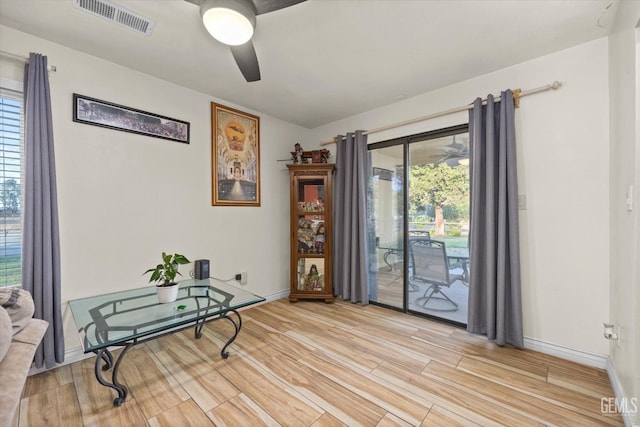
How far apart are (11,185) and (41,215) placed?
35cm

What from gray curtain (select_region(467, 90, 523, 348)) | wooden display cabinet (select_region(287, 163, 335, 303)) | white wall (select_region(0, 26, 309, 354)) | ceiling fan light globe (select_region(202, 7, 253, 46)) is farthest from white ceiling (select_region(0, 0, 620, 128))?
wooden display cabinet (select_region(287, 163, 335, 303))

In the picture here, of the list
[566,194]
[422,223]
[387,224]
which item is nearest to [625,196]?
[566,194]

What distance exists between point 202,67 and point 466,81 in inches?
98.5

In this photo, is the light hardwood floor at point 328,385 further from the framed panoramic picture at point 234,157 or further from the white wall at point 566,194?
the framed panoramic picture at point 234,157

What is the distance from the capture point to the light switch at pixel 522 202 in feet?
7.34

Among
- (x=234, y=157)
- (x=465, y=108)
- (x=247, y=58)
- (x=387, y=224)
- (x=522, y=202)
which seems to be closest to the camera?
(x=247, y=58)

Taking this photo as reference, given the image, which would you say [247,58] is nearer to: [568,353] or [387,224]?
[387,224]

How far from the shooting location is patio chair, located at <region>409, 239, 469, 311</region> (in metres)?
2.79

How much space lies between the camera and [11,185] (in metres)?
1.86

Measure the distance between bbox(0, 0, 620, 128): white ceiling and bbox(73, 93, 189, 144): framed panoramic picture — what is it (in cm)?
39

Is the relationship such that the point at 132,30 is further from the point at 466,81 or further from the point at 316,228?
the point at 466,81

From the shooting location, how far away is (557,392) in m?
1.69

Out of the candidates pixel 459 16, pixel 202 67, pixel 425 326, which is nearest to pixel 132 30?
pixel 202 67

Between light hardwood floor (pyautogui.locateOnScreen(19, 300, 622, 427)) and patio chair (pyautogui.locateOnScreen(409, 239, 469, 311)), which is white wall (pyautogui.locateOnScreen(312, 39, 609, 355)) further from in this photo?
patio chair (pyautogui.locateOnScreen(409, 239, 469, 311))
